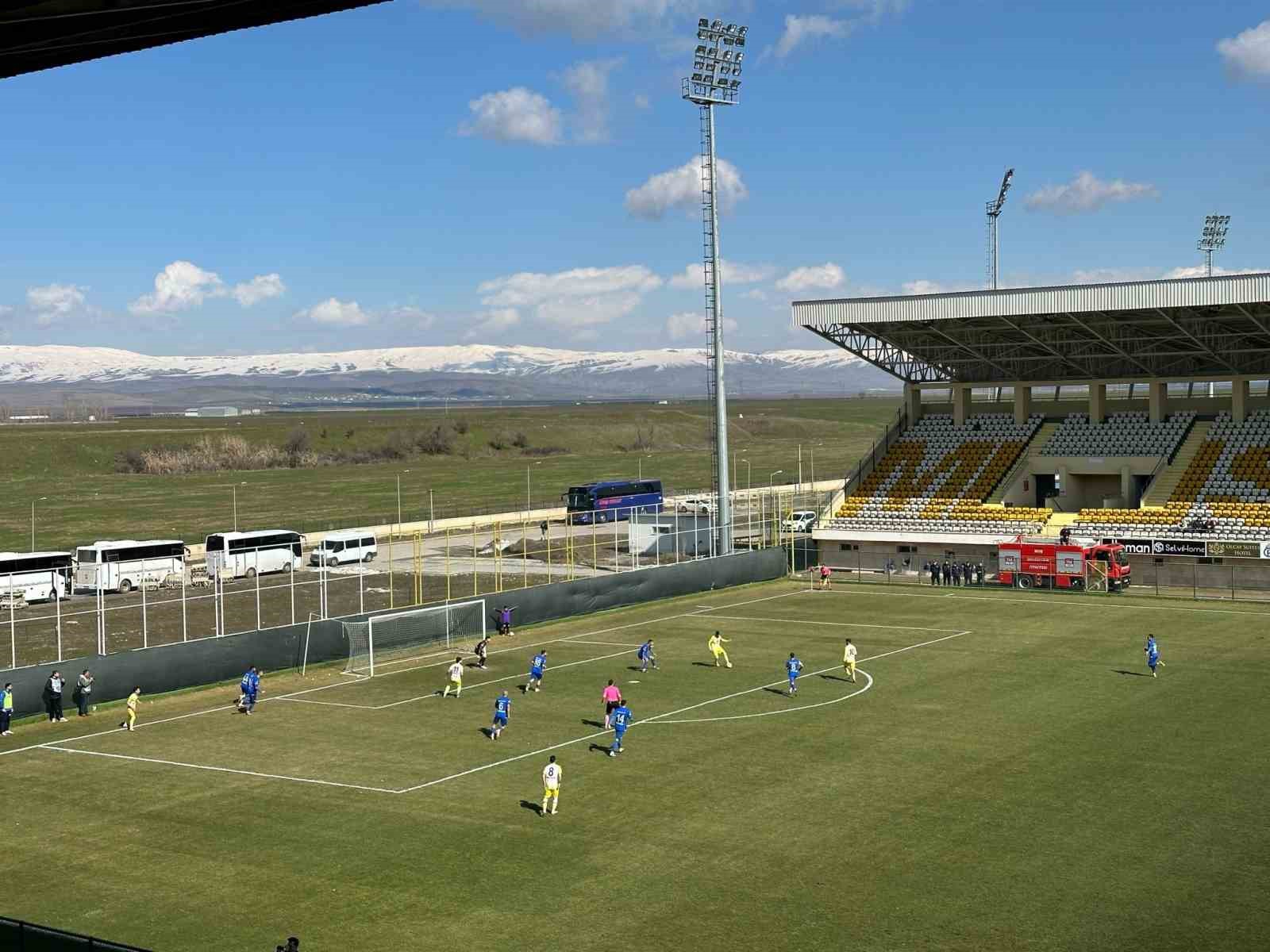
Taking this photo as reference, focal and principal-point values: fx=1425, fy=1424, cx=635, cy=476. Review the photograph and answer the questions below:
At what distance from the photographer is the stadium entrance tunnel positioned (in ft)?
138

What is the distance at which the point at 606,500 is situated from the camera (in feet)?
319

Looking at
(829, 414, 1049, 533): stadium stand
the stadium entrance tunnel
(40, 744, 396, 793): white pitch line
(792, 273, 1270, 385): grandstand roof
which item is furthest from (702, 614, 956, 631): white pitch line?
(40, 744, 396, 793): white pitch line

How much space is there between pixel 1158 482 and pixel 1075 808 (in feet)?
150

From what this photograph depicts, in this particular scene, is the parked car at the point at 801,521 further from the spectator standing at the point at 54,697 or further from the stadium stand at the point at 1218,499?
the spectator standing at the point at 54,697

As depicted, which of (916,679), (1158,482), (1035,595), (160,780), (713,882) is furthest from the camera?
(1158,482)

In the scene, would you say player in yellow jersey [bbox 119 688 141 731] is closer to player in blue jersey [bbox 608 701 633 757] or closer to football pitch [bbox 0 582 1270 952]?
football pitch [bbox 0 582 1270 952]

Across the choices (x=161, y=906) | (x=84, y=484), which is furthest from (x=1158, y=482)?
(x=84, y=484)

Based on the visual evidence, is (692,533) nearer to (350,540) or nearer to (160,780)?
(350,540)

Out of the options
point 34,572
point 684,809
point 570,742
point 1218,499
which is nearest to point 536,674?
point 570,742

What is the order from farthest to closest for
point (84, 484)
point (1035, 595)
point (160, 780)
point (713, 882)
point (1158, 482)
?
1. point (84, 484)
2. point (1158, 482)
3. point (1035, 595)
4. point (160, 780)
5. point (713, 882)

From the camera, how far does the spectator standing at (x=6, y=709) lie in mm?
38344

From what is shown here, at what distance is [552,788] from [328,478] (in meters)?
109

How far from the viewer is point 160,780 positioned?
109 feet

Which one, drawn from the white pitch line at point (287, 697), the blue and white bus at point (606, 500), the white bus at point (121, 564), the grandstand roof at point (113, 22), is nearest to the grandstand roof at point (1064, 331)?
the white pitch line at point (287, 697)
